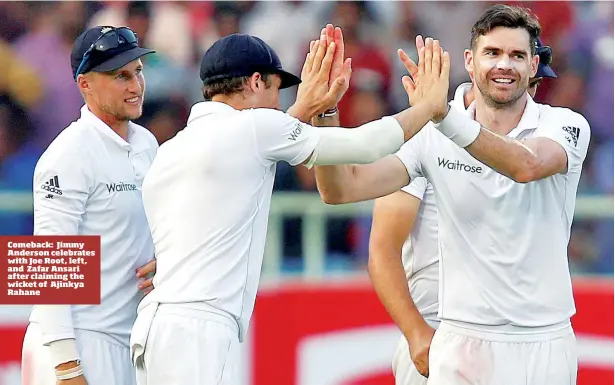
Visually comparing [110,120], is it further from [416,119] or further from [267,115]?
[416,119]

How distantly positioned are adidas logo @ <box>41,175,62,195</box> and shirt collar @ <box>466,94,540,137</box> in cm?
161

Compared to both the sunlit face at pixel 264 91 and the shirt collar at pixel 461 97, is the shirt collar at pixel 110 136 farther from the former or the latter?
the shirt collar at pixel 461 97

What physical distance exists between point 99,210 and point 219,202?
2.58ft

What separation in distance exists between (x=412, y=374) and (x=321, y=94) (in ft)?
4.66

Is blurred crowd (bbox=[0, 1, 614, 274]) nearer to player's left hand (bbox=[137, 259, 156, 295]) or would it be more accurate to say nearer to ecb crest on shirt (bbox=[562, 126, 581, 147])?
player's left hand (bbox=[137, 259, 156, 295])

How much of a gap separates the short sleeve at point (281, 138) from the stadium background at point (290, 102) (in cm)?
244

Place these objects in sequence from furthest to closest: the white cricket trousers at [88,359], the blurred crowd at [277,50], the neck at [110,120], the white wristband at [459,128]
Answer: the blurred crowd at [277,50] → the neck at [110,120] → the white cricket trousers at [88,359] → the white wristband at [459,128]

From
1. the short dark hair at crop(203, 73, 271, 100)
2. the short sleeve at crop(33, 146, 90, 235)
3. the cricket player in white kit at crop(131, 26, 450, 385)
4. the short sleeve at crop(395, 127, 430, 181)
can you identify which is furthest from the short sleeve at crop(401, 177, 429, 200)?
the short sleeve at crop(33, 146, 90, 235)

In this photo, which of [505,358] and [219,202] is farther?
[505,358]

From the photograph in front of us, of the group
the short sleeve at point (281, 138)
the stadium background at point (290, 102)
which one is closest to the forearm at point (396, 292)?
the short sleeve at point (281, 138)

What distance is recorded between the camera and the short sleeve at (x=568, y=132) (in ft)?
14.3

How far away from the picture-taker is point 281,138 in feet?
13.1

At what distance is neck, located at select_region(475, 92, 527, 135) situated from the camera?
4469 millimetres

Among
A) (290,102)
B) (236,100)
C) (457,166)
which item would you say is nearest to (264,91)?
(236,100)
